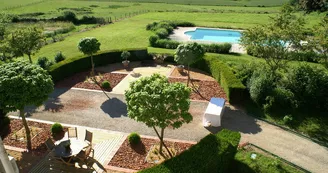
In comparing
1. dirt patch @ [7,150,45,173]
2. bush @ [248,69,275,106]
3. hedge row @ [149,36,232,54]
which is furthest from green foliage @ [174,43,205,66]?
dirt patch @ [7,150,45,173]

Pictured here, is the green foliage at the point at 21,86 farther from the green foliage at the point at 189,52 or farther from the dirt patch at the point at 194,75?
the dirt patch at the point at 194,75

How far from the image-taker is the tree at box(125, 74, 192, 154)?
13.2m

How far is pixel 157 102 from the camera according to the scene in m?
13.3

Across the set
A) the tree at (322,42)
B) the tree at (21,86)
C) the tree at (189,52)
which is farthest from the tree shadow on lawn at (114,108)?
the tree at (322,42)

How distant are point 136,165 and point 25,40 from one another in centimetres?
1664

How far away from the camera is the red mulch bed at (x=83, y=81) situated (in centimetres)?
2465

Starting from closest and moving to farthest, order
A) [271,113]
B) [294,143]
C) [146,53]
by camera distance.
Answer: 1. [294,143]
2. [271,113]
3. [146,53]

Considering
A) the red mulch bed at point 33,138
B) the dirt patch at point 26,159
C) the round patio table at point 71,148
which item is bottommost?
the dirt patch at point 26,159

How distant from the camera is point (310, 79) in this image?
66.8ft

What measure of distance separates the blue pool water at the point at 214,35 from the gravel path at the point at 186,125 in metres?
21.4

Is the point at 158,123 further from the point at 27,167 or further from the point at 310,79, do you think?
the point at 310,79

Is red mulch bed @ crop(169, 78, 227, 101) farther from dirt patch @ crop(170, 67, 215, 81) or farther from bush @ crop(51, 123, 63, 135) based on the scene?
bush @ crop(51, 123, 63, 135)

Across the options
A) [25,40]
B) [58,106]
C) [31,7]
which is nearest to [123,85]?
[58,106]

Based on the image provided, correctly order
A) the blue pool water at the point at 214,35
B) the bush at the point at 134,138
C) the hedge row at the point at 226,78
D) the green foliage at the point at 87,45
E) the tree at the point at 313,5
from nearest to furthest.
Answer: the bush at the point at 134,138, the hedge row at the point at 226,78, the green foliage at the point at 87,45, the tree at the point at 313,5, the blue pool water at the point at 214,35
